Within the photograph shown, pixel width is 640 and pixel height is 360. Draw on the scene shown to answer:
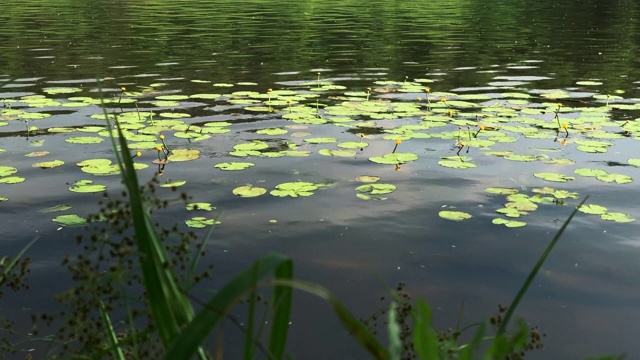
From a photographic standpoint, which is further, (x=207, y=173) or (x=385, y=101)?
(x=385, y=101)

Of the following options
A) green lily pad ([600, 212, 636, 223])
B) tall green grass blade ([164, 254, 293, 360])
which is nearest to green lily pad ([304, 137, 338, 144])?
green lily pad ([600, 212, 636, 223])

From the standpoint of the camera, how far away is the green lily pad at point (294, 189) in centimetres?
515

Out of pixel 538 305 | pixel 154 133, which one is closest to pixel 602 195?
pixel 538 305

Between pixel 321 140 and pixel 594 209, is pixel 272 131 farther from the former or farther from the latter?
pixel 594 209

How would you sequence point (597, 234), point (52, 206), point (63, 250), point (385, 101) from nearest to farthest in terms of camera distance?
1. point (63, 250)
2. point (597, 234)
3. point (52, 206)
4. point (385, 101)

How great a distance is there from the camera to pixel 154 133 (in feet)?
22.3

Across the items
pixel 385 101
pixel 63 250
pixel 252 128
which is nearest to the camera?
pixel 63 250

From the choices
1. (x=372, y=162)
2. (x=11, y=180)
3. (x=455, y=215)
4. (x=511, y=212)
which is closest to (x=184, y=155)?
(x=11, y=180)

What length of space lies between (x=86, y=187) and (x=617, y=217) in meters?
3.56

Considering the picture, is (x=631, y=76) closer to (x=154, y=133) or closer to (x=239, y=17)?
(x=154, y=133)

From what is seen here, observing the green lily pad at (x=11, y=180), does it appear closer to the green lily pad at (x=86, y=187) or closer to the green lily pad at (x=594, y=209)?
the green lily pad at (x=86, y=187)

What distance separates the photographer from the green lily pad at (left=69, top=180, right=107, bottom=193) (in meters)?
5.14

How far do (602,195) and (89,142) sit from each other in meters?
4.23

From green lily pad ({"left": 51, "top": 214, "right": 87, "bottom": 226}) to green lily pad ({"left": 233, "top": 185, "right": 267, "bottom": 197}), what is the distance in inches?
41.9
